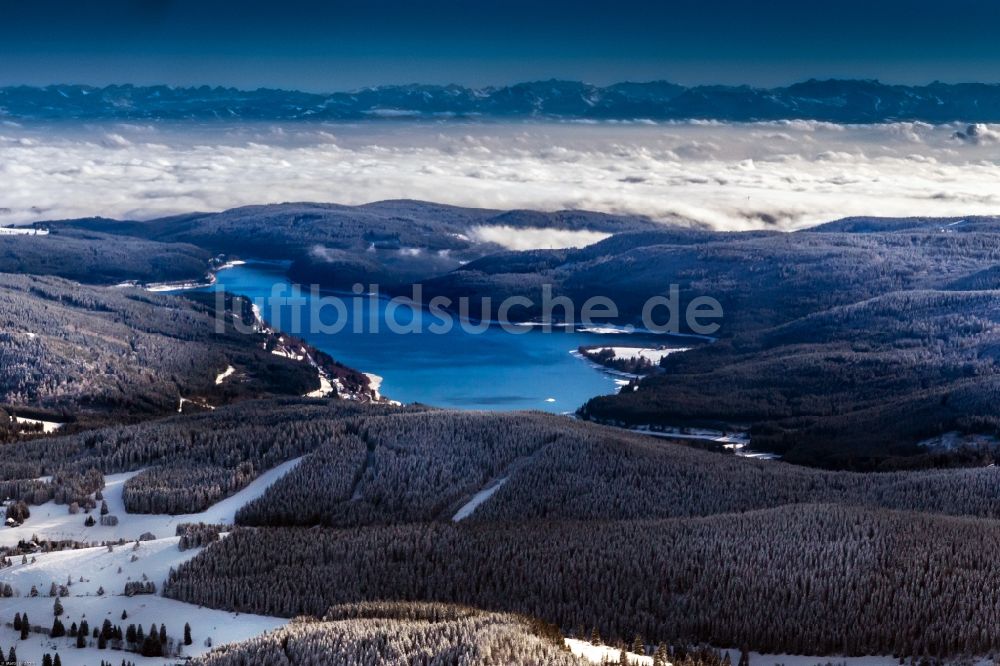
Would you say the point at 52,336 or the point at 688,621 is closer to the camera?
the point at 688,621

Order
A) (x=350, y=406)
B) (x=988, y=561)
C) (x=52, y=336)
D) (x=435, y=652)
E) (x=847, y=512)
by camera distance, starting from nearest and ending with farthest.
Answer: (x=435, y=652) → (x=988, y=561) → (x=847, y=512) → (x=350, y=406) → (x=52, y=336)

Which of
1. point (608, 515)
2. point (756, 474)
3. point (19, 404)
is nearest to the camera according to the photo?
point (608, 515)

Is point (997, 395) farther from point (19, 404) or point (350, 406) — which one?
point (19, 404)

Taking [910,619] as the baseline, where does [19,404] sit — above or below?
below

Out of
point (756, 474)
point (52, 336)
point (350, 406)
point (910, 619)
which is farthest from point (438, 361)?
point (910, 619)

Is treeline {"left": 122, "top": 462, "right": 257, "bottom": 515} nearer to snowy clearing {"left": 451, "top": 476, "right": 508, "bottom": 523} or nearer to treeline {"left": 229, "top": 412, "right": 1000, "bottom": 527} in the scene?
treeline {"left": 229, "top": 412, "right": 1000, "bottom": 527}

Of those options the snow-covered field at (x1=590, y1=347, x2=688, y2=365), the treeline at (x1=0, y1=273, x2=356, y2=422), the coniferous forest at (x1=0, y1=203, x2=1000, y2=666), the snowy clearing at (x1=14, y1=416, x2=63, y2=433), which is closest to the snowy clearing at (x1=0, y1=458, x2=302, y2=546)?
the coniferous forest at (x1=0, y1=203, x2=1000, y2=666)
